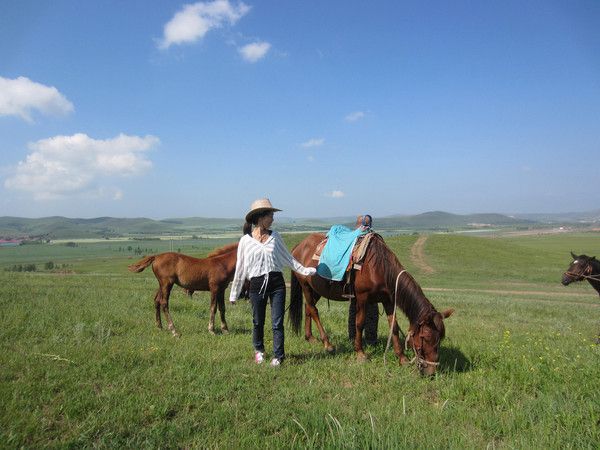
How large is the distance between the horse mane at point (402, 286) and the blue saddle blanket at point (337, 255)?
1.34 ft

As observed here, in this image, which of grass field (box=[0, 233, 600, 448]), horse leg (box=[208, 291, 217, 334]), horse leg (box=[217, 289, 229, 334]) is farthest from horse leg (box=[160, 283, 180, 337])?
horse leg (box=[217, 289, 229, 334])

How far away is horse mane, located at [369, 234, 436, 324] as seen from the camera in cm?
597

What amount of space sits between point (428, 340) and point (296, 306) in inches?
135

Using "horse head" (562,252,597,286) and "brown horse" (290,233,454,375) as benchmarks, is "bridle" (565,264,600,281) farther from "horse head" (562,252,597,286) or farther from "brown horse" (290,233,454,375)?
A: "brown horse" (290,233,454,375)

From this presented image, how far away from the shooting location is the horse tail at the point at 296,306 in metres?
8.21

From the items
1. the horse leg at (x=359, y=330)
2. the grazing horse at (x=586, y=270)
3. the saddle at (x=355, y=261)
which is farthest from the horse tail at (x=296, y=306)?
the grazing horse at (x=586, y=270)

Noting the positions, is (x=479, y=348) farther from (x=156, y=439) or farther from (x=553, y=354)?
(x=156, y=439)

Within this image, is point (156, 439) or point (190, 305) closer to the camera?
point (156, 439)

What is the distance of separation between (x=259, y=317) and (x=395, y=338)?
7.47 feet

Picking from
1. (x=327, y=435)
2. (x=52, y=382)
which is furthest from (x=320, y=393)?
(x=52, y=382)

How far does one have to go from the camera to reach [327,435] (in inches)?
141

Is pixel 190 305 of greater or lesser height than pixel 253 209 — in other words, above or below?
below

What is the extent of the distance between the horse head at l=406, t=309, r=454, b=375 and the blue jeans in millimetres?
2027

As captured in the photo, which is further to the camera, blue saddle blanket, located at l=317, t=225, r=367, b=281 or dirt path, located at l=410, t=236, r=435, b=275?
dirt path, located at l=410, t=236, r=435, b=275
